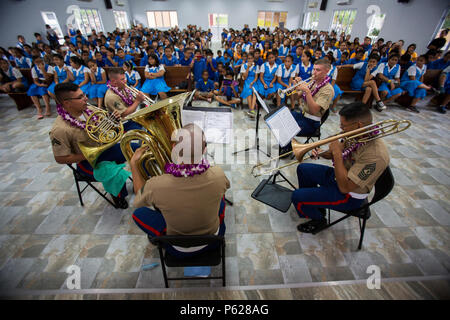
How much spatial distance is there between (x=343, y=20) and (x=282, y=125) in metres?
15.8

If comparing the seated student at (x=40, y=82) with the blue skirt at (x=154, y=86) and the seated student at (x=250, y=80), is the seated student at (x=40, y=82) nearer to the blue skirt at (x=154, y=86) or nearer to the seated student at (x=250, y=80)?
the blue skirt at (x=154, y=86)

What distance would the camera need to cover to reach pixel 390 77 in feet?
17.4

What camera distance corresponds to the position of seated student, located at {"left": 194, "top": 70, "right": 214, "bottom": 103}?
579 centimetres

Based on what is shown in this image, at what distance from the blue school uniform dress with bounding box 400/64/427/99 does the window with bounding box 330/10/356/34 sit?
9.48 meters

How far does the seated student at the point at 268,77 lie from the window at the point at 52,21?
12254 millimetres

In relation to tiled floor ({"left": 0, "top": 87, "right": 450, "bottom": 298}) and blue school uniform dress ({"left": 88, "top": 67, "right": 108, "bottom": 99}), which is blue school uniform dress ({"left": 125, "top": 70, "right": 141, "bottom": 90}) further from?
tiled floor ({"left": 0, "top": 87, "right": 450, "bottom": 298})

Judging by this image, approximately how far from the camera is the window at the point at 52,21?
33.9 ft

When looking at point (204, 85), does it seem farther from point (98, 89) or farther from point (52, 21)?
point (52, 21)

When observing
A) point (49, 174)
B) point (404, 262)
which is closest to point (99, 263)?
point (49, 174)

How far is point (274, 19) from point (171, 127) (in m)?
23.1

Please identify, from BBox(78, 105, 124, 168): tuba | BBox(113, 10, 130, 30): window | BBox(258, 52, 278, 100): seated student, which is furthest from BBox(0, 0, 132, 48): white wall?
BBox(258, 52, 278, 100): seated student

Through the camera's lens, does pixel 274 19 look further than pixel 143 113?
Yes

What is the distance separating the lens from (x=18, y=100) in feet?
17.4
